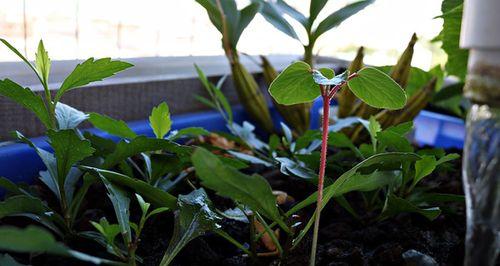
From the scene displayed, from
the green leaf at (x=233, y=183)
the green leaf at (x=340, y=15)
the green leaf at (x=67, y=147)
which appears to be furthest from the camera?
the green leaf at (x=340, y=15)

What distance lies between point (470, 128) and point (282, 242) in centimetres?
27

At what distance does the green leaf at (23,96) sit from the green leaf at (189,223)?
17cm

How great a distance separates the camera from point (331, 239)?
0.52 meters

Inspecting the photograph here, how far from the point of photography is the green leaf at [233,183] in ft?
1.05

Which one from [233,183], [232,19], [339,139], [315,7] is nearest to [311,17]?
[315,7]

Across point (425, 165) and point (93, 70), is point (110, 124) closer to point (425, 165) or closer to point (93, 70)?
point (93, 70)

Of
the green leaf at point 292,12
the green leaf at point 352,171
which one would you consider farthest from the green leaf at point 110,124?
the green leaf at point 292,12

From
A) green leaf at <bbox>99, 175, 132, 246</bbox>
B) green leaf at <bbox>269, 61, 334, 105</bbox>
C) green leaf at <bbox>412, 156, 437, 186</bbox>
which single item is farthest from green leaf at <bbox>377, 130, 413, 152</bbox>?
green leaf at <bbox>99, 175, 132, 246</bbox>

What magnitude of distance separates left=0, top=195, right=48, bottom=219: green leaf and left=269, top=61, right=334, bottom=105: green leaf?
9.1 inches

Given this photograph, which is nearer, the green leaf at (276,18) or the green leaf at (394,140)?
the green leaf at (394,140)

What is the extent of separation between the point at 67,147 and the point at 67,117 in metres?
0.08

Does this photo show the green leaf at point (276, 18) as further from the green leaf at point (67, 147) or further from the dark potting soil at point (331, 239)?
the green leaf at point (67, 147)

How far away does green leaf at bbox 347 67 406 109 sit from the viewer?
1.25ft

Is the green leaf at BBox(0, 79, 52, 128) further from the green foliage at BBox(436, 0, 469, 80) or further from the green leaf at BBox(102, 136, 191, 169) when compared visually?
the green foliage at BBox(436, 0, 469, 80)
